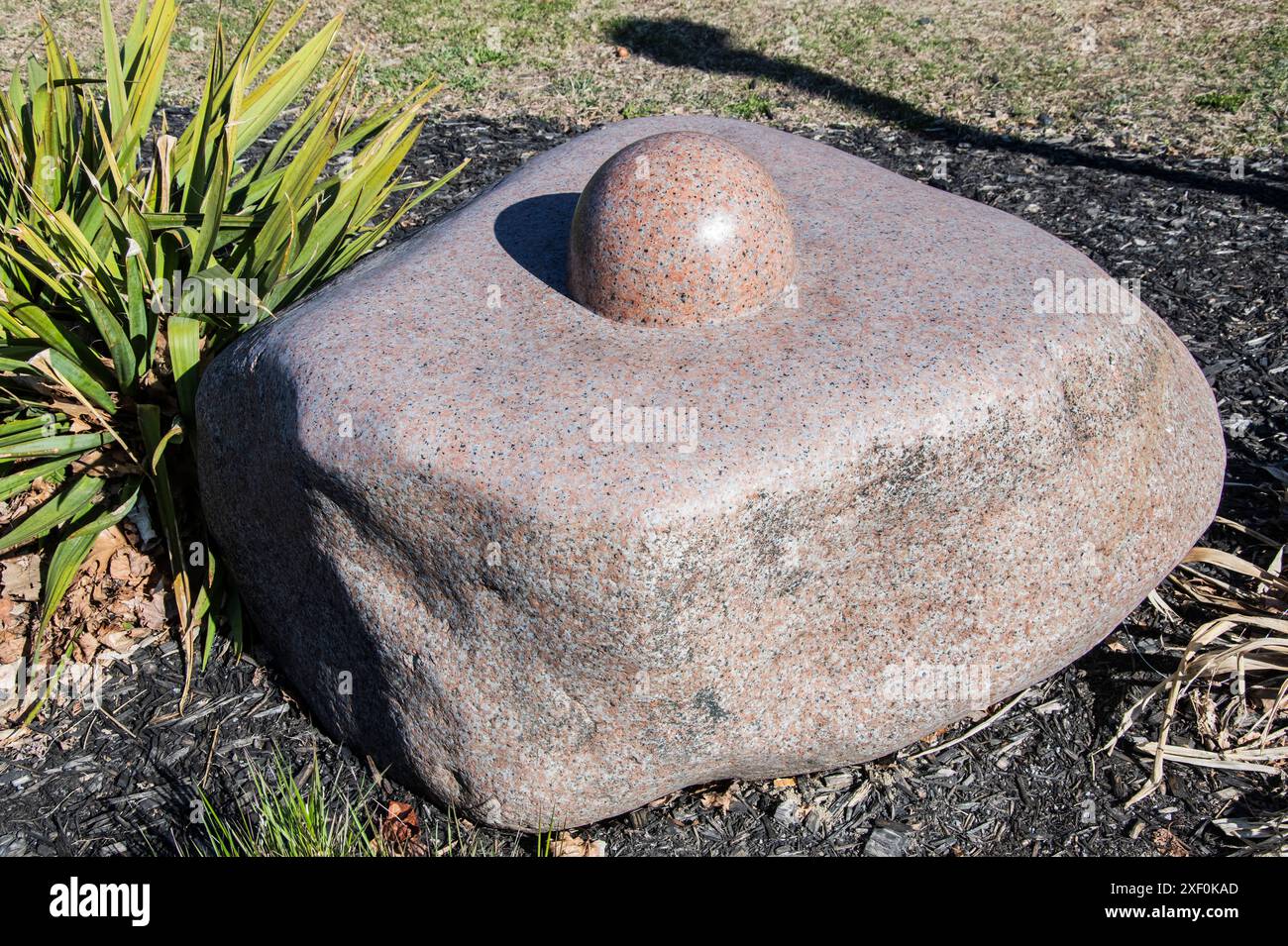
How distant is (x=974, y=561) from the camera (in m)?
3.19

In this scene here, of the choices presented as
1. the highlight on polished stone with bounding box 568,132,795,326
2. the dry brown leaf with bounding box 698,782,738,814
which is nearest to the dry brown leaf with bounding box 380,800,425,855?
the dry brown leaf with bounding box 698,782,738,814

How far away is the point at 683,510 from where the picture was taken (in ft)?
9.19

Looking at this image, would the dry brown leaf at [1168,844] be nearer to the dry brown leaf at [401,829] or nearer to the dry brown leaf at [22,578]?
the dry brown leaf at [401,829]

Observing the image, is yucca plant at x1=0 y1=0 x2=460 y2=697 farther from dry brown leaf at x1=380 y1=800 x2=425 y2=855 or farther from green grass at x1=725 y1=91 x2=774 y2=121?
green grass at x1=725 y1=91 x2=774 y2=121

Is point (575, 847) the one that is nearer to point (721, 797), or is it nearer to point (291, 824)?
point (721, 797)

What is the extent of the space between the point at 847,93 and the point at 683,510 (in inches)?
243

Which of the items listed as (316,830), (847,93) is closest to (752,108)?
(847,93)

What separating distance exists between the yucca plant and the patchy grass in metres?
3.71

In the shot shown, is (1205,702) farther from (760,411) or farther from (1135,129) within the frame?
(1135,129)

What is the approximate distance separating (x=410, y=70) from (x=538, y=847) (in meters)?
7.17

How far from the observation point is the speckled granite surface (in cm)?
289

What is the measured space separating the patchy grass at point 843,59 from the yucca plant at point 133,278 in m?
3.71

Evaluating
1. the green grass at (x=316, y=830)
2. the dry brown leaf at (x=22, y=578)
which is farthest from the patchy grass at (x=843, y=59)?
the green grass at (x=316, y=830)

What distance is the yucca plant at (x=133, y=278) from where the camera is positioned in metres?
3.73
